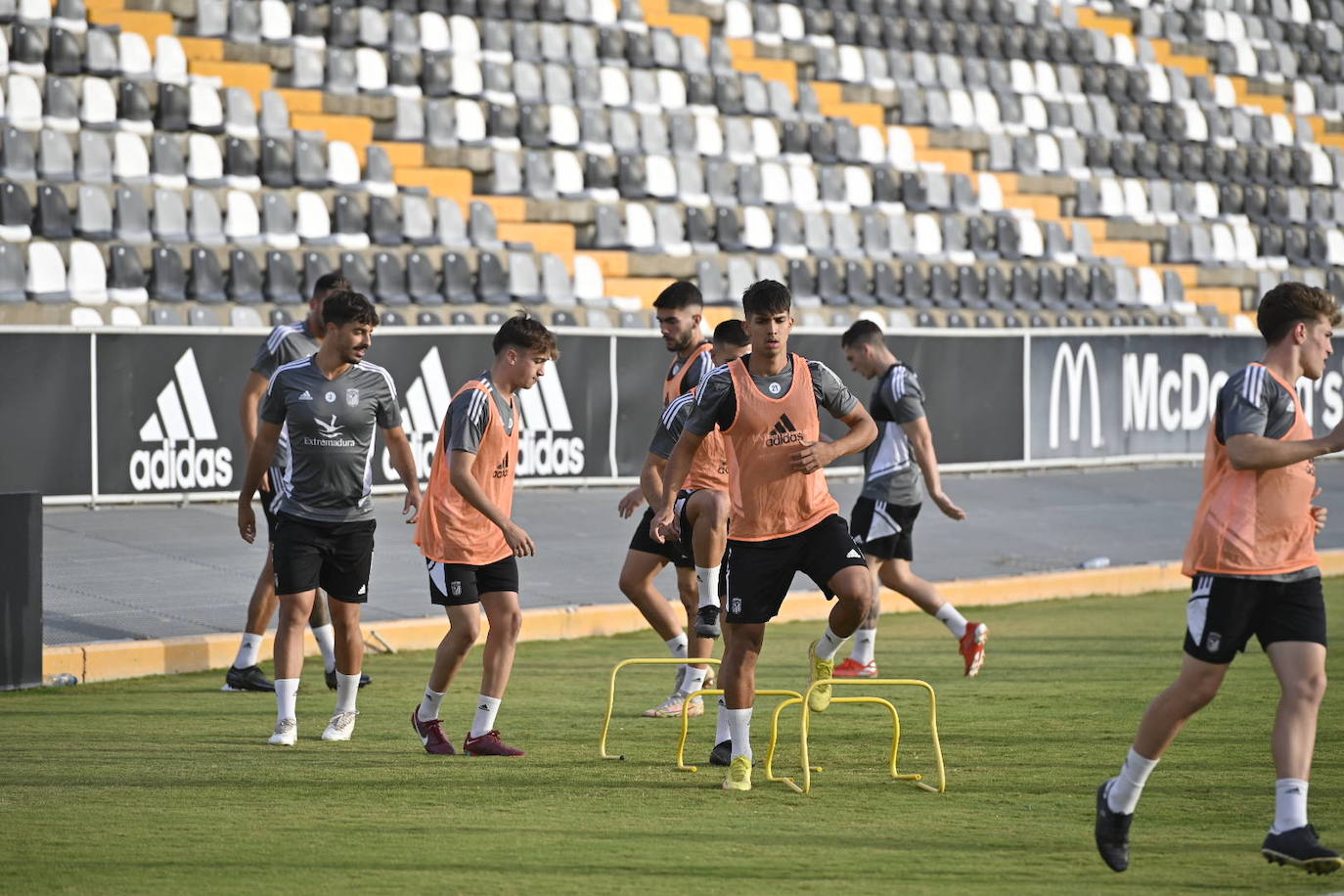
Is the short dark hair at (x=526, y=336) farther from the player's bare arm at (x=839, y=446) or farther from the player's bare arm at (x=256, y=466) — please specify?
the player's bare arm at (x=839, y=446)

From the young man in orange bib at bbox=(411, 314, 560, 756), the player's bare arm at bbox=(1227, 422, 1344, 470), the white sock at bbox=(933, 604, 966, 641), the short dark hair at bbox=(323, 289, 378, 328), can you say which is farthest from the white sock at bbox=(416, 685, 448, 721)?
the player's bare arm at bbox=(1227, 422, 1344, 470)

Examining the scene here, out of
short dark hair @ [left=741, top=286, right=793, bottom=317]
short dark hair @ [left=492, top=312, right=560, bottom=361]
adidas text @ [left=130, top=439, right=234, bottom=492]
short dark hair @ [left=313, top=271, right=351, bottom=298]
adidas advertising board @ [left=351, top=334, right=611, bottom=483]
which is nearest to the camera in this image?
Result: short dark hair @ [left=741, top=286, right=793, bottom=317]

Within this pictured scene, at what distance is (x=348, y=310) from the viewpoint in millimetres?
9359

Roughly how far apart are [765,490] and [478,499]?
1.42 meters

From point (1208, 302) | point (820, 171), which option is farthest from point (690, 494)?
point (1208, 302)

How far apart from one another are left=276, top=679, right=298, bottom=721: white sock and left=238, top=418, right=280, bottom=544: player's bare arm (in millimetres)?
712

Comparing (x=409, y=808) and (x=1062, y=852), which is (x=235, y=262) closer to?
(x=409, y=808)

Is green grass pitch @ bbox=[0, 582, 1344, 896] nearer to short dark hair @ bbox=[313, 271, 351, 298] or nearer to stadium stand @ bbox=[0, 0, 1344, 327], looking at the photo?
short dark hair @ bbox=[313, 271, 351, 298]

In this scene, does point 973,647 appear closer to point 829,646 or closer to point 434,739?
point 829,646

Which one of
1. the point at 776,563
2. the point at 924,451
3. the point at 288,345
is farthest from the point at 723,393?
the point at 924,451

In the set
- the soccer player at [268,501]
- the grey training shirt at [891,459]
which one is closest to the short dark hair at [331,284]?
the soccer player at [268,501]

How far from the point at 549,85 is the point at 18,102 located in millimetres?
7312

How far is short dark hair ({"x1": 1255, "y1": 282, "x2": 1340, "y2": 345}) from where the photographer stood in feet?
21.9

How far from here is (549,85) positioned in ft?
82.4
